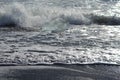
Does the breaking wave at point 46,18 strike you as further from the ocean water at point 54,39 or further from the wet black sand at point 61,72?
the wet black sand at point 61,72

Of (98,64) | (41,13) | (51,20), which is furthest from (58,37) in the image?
(41,13)

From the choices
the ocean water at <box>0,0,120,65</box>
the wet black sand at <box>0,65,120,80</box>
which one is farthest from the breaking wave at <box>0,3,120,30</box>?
the wet black sand at <box>0,65,120,80</box>

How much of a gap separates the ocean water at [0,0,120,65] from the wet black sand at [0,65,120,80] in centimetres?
34

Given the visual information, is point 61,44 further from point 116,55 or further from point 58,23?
point 58,23

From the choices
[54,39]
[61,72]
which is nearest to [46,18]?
[54,39]

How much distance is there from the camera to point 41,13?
52.9 feet

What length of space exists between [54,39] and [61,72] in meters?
3.47

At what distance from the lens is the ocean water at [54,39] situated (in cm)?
773

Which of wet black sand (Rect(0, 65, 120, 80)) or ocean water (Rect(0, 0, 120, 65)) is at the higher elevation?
ocean water (Rect(0, 0, 120, 65))

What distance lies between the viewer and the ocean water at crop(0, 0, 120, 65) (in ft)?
25.4

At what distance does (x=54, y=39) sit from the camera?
10133 mm

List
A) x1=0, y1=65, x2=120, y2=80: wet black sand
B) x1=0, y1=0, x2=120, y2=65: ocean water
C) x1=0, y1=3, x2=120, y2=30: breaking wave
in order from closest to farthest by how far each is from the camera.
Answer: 1. x1=0, y1=65, x2=120, y2=80: wet black sand
2. x1=0, y1=0, x2=120, y2=65: ocean water
3. x1=0, y1=3, x2=120, y2=30: breaking wave

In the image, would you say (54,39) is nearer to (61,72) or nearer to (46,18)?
(61,72)

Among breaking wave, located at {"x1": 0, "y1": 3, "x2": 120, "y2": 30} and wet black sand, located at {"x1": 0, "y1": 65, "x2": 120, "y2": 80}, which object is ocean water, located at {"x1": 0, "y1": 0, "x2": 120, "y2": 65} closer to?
breaking wave, located at {"x1": 0, "y1": 3, "x2": 120, "y2": 30}
